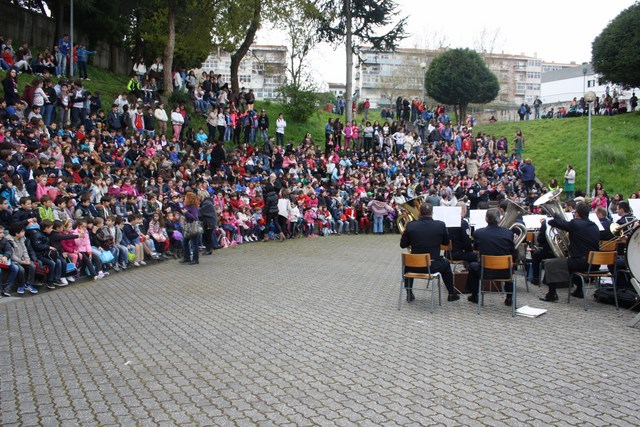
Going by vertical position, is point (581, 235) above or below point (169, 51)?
below

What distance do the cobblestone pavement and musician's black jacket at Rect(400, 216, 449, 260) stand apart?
0.92m

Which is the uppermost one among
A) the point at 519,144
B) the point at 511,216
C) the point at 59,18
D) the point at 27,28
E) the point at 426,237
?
the point at 59,18

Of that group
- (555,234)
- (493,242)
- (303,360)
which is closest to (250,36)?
(555,234)

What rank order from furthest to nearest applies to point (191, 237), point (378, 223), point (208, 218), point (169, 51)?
point (169, 51) < point (378, 223) < point (208, 218) < point (191, 237)

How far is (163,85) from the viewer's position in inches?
1045

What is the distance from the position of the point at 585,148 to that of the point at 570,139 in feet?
7.13

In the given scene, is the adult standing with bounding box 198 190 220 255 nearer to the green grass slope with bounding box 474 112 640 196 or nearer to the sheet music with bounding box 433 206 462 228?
the sheet music with bounding box 433 206 462 228

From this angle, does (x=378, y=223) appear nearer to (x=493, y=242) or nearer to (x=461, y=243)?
(x=461, y=243)

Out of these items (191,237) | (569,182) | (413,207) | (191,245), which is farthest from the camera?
(569,182)

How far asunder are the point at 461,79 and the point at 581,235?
126ft

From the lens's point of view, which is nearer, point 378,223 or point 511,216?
point 511,216

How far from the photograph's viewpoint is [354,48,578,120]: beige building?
6862 centimetres

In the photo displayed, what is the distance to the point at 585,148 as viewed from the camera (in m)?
33.3

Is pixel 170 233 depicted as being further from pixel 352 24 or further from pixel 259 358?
pixel 352 24
